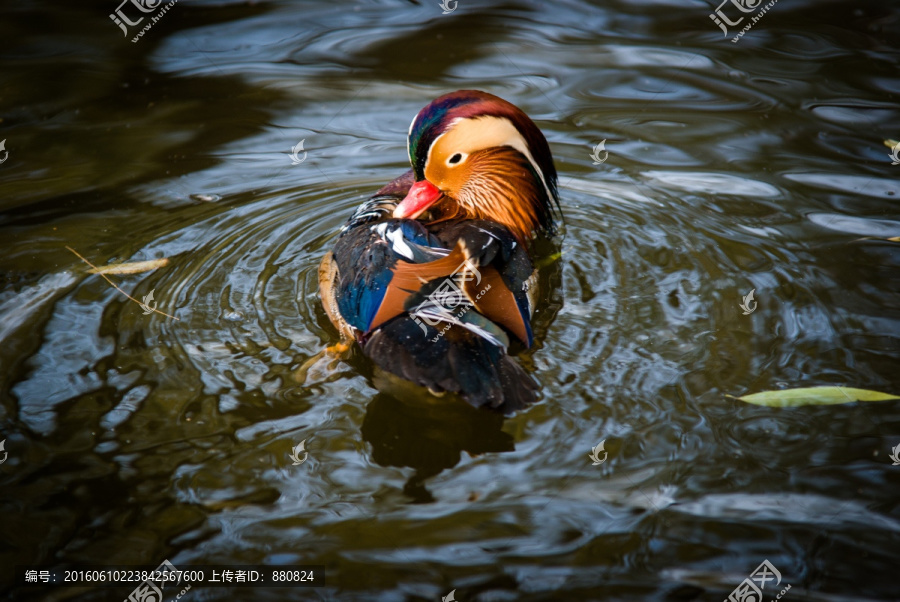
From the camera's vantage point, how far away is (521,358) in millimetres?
3209

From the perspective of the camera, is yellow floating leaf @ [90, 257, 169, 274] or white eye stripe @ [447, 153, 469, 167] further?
yellow floating leaf @ [90, 257, 169, 274]

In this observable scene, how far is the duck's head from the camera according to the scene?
345 cm

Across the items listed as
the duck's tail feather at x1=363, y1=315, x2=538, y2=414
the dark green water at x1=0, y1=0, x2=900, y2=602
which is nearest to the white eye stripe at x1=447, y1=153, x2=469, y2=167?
the dark green water at x1=0, y1=0, x2=900, y2=602

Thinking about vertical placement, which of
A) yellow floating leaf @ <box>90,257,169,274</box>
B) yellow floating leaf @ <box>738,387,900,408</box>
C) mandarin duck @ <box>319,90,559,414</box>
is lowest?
yellow floating leaf @ <box>738,387,900,408</box>

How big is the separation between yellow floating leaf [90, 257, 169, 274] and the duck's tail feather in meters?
1.51

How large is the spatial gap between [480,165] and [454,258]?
905 millimetres

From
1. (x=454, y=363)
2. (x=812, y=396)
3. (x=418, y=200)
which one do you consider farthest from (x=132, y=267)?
(x=812, y=396)

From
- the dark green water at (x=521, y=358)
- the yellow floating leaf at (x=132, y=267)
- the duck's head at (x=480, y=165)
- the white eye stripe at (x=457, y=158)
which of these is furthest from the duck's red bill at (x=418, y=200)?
the yellow floating leaf at (x=132, y=267)

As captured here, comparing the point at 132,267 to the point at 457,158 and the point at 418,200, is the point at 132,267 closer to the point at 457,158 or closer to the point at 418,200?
the point at 418,200

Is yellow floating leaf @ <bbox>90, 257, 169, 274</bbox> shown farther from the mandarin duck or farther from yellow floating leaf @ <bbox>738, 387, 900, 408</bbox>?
yellow floating leaf @ <bbox>738, 387, 900, 408</bbox>

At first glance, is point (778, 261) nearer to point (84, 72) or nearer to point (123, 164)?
point (123, 164)

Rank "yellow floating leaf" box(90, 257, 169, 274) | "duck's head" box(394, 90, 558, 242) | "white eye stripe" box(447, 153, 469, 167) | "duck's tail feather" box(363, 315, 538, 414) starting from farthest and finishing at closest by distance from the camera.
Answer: "yellow floating leaf" box(90, 257, 169, 274), "white eye stripe" box(447, 153, 469, 167), "duck's head" box(394, 90, 558, 242), "duck's tail feather" box(363, 315, 538, 414)

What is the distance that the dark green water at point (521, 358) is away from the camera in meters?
2.42

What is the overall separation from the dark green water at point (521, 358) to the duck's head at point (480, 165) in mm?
387
